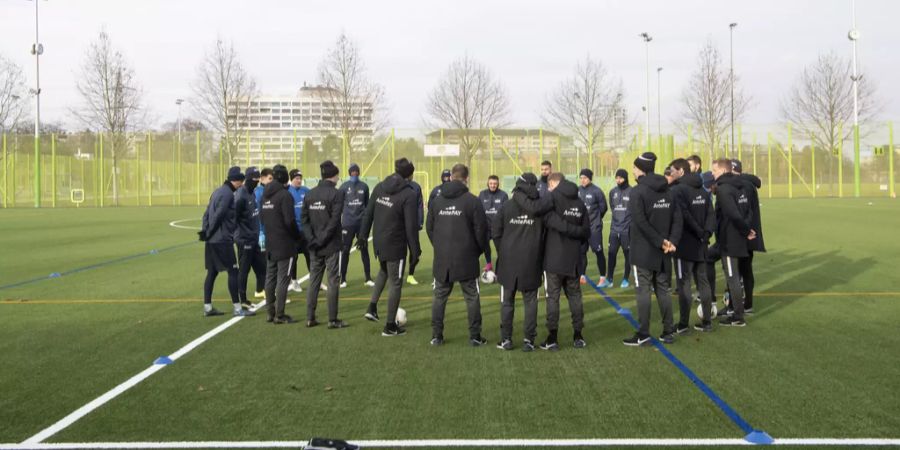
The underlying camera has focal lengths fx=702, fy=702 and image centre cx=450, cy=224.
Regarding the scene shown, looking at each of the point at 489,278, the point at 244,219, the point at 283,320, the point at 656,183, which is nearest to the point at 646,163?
the point at 656,183

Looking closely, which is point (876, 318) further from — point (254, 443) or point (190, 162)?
point (190, 162)

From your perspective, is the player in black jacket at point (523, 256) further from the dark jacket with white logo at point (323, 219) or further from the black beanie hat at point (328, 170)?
the black beanie hat at point (328, 170)

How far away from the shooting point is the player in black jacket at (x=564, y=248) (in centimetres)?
741

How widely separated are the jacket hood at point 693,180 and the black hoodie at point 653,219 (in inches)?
34.4

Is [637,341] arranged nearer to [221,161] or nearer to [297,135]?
[297,135]

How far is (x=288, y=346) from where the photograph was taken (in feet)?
25.5

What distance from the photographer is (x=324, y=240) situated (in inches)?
340

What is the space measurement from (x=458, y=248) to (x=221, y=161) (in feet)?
155

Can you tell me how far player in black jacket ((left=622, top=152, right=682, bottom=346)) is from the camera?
25.0 ft

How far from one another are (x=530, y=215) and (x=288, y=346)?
3029mm

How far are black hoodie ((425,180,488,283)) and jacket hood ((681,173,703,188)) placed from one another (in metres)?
2.63

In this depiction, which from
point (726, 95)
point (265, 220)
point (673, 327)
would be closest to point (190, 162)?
point (726, 95)

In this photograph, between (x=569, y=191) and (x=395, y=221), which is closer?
(x=569, y=191)

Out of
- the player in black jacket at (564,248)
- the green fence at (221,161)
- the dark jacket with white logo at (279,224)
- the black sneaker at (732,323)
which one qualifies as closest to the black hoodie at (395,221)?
the dark jacket with white logo at (279,224)
